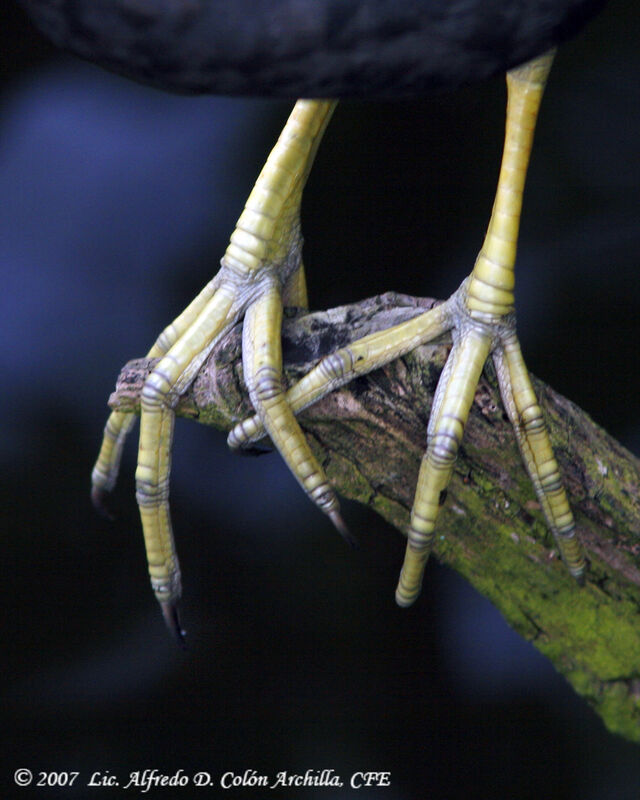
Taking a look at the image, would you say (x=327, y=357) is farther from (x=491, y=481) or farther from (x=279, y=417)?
(x=491, y=481)

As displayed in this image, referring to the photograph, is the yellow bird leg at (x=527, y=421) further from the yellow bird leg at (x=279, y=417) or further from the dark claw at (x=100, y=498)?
the dark claw at (x=100, y=498)

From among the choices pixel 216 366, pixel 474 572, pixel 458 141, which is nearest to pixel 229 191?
pixel 458 141

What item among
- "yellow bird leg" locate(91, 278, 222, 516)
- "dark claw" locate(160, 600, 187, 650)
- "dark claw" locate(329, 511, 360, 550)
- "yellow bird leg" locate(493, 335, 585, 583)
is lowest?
"dark claw" locate(160, 600, 187, 650)

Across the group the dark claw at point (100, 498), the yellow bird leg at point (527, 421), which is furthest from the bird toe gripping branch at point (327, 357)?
the dark claw at point (100, 498)

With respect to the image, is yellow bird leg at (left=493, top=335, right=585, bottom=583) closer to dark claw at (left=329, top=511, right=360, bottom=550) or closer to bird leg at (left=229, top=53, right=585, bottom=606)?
bird leg at (left=229, top=53, right=585, bottom=606)

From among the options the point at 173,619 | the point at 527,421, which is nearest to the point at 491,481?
the point at 527,421

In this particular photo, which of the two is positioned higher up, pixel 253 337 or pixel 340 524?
pixel 253 337

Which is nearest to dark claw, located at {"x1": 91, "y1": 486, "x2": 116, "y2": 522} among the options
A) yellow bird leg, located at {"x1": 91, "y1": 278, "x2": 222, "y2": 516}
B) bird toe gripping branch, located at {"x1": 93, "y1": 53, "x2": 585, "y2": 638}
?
yellow bird leg, located at {"x1": 91, "y1": 278, "x2": 222, "y2": 516}
